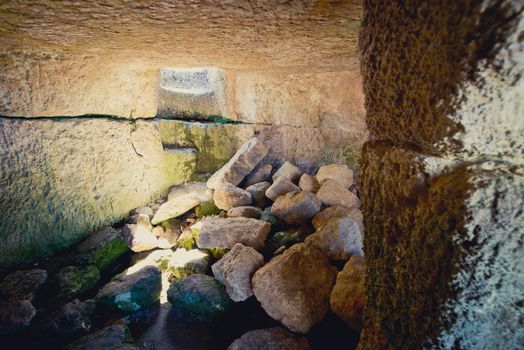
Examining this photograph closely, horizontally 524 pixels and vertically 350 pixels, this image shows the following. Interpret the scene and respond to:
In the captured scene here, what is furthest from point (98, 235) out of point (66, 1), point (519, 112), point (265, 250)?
point (519, 112)

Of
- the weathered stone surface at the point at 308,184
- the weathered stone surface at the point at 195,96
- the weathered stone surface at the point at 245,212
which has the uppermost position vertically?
the weathered stone surface at the point at 195,96

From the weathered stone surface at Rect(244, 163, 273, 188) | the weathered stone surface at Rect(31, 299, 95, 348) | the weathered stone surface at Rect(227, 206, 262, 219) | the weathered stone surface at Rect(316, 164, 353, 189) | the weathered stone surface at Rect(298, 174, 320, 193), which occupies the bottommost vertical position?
the weathered stone surface at Rect(31, 299, 95, 348)

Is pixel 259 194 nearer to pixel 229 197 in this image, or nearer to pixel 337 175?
pixel 229 197

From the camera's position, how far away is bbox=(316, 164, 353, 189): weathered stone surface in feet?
7.55

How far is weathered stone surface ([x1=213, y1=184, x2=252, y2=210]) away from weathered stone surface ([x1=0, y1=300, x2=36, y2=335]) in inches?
50.1

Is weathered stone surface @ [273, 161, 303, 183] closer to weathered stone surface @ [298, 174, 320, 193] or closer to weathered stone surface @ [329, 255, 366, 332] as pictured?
weathered stone surface @ [298, 174, 320, 193]

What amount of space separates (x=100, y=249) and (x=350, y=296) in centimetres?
159

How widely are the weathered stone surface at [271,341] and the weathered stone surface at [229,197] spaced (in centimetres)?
110

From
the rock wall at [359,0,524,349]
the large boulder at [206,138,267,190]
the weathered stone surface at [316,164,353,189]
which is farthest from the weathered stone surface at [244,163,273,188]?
the rock wall at [359,0,524,349]

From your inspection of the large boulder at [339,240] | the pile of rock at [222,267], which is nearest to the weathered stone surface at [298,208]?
the pile of rock at [222,267]

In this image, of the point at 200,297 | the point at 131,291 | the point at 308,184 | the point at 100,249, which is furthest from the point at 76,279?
the point at 308,184

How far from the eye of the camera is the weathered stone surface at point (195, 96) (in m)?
2.81

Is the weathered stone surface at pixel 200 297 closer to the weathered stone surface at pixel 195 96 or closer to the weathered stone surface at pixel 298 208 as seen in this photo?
the weathered stone surface at pixel 298 208

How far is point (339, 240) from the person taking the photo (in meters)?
1.55
